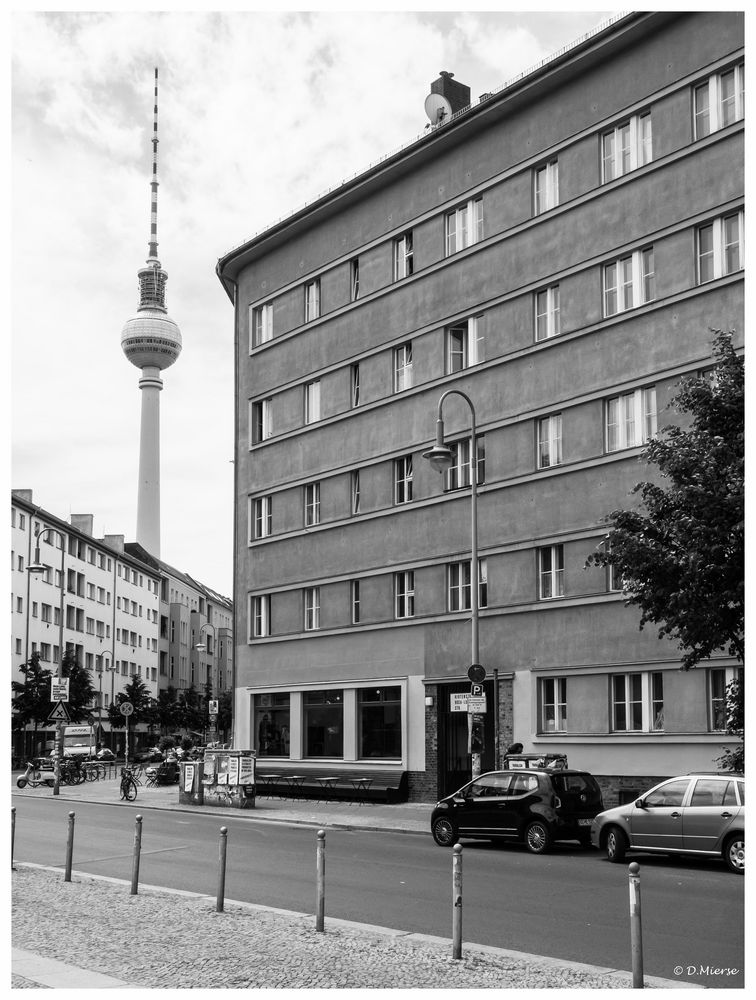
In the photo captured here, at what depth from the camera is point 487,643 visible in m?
33.6

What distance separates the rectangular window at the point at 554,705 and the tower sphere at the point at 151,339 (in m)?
129

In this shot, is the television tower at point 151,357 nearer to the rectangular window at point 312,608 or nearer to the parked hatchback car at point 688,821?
the rectangular window at point 312,608

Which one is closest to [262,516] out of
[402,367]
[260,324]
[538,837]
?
[260,324]

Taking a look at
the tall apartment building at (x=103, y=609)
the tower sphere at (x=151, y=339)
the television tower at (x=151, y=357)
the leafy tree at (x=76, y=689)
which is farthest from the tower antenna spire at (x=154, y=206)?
the leafy tree at (x=76, y=689)

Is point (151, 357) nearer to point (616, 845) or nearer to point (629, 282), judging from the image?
point (629, 282)

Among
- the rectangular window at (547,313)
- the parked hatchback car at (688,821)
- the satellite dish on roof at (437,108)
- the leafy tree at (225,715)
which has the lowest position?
the leafy tree at (225,715)

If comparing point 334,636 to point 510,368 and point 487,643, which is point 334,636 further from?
point 510,368

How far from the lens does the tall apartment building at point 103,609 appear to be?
265 feet

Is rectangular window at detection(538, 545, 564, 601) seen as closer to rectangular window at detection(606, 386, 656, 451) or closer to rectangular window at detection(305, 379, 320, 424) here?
rectangular window at detection(606, 386, 656, 451)

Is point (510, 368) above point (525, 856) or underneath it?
above

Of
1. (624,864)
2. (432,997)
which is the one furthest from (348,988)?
(624,864)

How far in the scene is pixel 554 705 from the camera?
31.8m

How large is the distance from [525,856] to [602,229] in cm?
1733

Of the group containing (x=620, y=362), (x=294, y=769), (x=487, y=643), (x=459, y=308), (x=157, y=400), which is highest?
(x=157, y=400)
